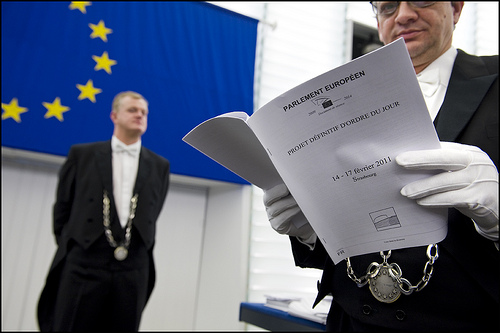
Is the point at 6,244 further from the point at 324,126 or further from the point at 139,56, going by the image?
the point at 324,126

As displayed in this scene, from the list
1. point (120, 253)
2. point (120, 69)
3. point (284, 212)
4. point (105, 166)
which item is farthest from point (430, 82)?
point (120, 69)

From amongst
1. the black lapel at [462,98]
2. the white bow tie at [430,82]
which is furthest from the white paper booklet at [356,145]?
the white bow tie at [430,82]

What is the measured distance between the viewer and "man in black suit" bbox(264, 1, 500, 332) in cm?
56

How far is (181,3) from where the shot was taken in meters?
3.17

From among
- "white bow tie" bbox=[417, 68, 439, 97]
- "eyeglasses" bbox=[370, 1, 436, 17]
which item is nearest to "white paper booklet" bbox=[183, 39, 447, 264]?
"white bow tie" bbox=[417, 68, 439, 97]

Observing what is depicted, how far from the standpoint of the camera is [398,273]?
0.66 m

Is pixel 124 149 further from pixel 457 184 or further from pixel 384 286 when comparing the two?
pixel 457 184

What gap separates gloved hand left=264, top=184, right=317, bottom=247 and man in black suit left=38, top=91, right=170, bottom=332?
4.41 feet

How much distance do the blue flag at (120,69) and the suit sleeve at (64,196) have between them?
455mm

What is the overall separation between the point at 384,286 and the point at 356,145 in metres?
0.27

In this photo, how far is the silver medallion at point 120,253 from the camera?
1.91 m

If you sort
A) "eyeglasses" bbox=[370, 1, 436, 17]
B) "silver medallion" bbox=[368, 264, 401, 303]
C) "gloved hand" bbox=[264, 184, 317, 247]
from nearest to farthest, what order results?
"silver medallion" bbox=[368, 264, 401, 303]
"gloved hand" bbox=[264, 184, 317, 247]
"eyeglasses" bbox=[370, 1, 436, 17]

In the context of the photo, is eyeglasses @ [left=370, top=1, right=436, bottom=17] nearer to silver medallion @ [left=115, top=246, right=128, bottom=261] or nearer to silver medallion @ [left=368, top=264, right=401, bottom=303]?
silver medallion @ [left=368, top=264, right=401, bottom=303]

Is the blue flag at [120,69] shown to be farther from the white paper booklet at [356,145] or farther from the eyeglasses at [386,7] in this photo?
the white paper booklet at [356,145]
